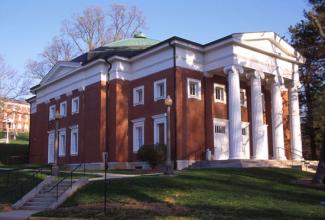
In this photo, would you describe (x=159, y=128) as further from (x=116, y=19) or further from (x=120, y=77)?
(x=116, y=19)

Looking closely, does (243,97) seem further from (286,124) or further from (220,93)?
(286,124)

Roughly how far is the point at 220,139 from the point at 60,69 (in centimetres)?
1619

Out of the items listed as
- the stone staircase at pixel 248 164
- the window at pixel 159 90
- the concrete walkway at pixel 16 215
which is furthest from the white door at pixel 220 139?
the concrete walkway at pixel 16 215

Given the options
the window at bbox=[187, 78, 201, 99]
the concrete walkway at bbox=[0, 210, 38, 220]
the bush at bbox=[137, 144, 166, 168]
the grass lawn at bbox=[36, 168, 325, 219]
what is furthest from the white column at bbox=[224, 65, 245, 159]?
the concrete walkway at bbox=[0, 210, 38, 220]

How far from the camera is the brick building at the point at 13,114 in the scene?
170 feet

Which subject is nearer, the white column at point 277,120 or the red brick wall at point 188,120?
the red brick wall at point 188,120

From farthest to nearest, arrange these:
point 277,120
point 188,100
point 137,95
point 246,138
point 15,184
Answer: point 246,138
point 137,95
point 277,120
point 188,100
point 15,184

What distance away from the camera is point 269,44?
32094 millimetres

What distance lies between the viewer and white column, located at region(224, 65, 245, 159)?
2798 cm

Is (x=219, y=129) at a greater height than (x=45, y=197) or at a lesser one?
greater

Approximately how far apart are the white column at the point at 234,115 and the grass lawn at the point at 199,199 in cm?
545

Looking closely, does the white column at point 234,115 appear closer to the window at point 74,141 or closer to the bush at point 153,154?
the bush at point 153,154

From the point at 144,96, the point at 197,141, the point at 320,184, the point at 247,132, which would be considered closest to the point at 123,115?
the point at 144,96

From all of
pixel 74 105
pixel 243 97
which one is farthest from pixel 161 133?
pixel 74 105
